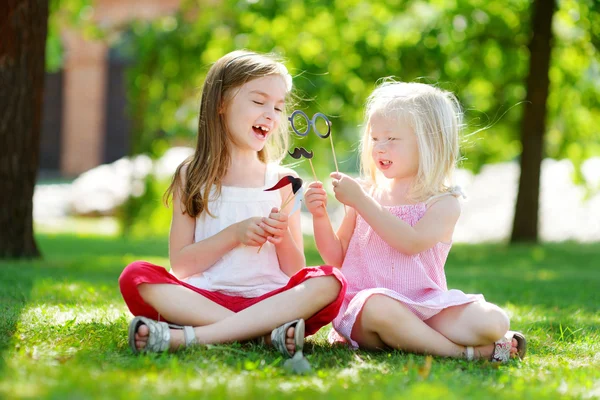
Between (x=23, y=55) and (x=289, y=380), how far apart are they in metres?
3.76

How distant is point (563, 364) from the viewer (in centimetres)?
263

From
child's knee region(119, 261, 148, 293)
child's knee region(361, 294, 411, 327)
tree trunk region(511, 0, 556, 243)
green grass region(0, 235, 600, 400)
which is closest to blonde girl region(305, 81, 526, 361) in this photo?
child's knee region(361, 294, 411, 327)

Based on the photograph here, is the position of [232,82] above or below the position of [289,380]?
above

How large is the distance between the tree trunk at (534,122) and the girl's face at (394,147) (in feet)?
19.1

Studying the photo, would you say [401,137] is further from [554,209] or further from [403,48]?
[554,209]

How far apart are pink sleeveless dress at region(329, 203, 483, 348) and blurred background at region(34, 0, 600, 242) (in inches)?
159

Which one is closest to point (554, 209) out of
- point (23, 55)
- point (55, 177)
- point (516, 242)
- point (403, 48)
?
point (516, 242)

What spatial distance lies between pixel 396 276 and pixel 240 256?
1.96ft

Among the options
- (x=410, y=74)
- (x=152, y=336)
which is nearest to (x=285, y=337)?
(x=152, y=336)

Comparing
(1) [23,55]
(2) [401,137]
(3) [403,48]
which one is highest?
(3) [403,48]

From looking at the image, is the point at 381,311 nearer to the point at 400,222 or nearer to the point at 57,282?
the point at 400,222

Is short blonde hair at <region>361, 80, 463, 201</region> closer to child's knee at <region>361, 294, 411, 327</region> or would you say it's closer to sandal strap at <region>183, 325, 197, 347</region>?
child's knee at <region>361, 294, 411, 327</region>

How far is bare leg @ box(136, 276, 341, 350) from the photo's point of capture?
2664 millimetres

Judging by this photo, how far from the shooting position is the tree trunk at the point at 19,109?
5145 millimetres
